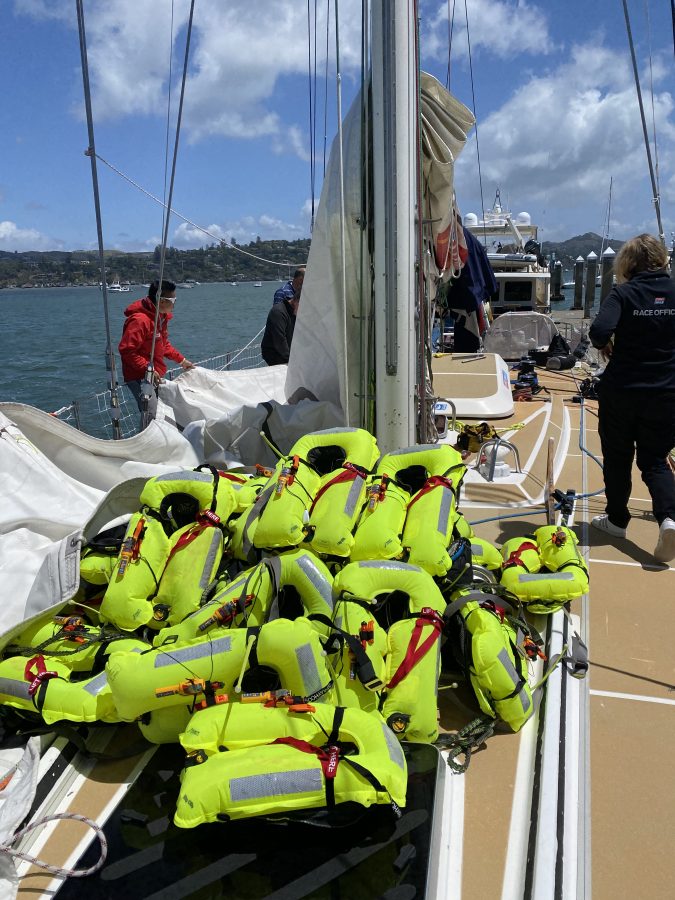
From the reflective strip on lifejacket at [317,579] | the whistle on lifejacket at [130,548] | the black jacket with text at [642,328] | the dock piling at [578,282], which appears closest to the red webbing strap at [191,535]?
the whistle on lifejacket at [130,548]

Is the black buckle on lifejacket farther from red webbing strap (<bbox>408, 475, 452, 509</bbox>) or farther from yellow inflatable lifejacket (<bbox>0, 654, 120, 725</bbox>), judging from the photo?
red webbing strap (<bbox>408, 475, 452, 509</bbox>)

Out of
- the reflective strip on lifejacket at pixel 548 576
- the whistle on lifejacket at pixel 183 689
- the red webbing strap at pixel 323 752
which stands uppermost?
the reflective strip on lifejacket at pixel 548 576

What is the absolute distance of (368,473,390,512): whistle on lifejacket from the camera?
278 cm

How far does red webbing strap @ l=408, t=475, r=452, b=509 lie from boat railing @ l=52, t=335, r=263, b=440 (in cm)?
250

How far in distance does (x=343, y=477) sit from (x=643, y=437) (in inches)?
64.6

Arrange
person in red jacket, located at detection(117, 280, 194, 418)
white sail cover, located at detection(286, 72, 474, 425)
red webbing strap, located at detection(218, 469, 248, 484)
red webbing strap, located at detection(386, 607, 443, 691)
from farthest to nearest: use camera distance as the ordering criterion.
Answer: person in red jacket, located at detection(117, 280, 194, 418) → white sail cover, located at detection(286, 72, 474, 425) → red webbing strap, located at detection(218, 469, 248, 484) → red webbing strap, located at detection(386, 607, 443, 691)

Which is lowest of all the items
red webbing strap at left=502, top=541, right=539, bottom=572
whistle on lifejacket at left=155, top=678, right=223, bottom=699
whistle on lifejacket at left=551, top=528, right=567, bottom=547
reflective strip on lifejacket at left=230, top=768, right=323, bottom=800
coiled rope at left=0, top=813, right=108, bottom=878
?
coiled rope at left=0, top=813, right=108, bottom=878

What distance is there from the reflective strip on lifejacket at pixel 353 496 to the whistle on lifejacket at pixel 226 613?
1.79 feet

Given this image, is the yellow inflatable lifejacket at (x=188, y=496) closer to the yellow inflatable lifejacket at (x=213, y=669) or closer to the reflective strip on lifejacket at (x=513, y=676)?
the yellow inflatable lifejacket at (x=213, y=669)

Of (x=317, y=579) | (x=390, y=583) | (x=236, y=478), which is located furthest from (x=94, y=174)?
(x=390, y=583)

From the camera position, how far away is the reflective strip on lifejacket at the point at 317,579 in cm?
242

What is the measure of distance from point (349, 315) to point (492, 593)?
6.71 ft

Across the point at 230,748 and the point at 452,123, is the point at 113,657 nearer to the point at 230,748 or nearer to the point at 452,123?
the point at 230,748

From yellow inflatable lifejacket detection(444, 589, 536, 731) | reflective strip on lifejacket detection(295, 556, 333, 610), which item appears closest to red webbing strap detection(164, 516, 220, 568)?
reflective strip on lifejacket detection(295, 556, 333, 610)
